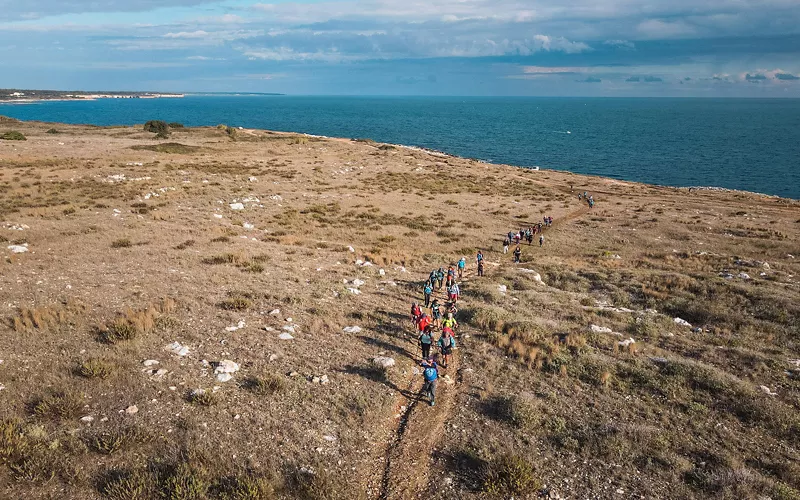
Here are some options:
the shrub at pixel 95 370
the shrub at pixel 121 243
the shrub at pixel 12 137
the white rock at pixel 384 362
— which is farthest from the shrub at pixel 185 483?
the shrub at pixel 12 137

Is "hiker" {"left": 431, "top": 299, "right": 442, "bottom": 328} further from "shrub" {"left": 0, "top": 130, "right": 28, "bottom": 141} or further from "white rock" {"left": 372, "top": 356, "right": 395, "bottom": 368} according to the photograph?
"shrub" {"left": 0, "top": 130, "right": 28, "bottom": 141}

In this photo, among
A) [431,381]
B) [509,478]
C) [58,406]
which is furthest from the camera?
[431,381]

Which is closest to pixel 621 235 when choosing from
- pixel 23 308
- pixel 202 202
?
pixel 202 202

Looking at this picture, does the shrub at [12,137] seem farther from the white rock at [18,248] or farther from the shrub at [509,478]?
the shrub at [509,478]

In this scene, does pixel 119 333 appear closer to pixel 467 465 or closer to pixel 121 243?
pixel 467 465

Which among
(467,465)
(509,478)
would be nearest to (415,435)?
(467,465)

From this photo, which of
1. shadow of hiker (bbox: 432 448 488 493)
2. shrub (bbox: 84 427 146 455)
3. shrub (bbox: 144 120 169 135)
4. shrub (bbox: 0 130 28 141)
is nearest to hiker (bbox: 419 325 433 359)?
shadow of hiker (bbox: 432 448 488 493)
